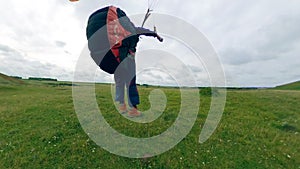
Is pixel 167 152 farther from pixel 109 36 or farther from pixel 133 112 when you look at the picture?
pixel 109 36

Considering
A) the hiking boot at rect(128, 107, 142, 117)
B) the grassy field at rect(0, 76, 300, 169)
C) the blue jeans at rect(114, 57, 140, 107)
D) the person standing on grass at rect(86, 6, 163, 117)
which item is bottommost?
the grassy field at rect(0, 76, 300, 169)

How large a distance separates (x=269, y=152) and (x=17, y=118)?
9.21 m

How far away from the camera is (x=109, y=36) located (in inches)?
196

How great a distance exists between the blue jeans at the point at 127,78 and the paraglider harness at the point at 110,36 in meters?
0.19

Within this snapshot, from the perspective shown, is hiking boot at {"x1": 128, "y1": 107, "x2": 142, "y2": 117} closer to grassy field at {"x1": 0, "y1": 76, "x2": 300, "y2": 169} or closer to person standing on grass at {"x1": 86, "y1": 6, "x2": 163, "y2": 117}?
grassy field at {"x1": 0, "y1": 76, "x2": 300, "y2": 169}

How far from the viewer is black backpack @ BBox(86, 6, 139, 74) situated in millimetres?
4992

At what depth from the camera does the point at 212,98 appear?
1201cm

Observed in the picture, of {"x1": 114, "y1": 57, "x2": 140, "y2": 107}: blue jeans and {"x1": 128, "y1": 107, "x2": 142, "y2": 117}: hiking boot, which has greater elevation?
{"x1": 114, "y1": 57, "x2": 140, "y2": 107}: blue jeans

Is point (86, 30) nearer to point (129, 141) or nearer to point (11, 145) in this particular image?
point (129, 141)

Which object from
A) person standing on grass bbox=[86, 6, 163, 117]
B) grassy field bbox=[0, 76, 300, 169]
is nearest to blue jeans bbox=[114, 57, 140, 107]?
person standing on grass bbox=[86, 6, 163, 117]

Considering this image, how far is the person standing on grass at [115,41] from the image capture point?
5.01m

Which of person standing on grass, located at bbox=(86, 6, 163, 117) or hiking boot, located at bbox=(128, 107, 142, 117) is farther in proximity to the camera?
hiking boot, located at bbox=(128, 107, 142, 117)

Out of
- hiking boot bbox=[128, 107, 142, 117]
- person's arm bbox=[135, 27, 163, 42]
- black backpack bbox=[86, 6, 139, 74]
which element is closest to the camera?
black backpack bbox=[86, 6, 139, 74]

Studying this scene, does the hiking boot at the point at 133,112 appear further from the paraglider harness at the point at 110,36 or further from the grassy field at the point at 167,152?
the paraglider harness at the point at 110,36
